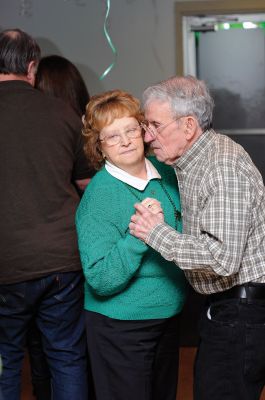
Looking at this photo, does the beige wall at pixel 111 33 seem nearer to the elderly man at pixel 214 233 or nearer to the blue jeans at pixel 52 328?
the blue jeans at pixel 52 328

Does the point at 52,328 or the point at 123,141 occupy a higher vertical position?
the point at 123,141

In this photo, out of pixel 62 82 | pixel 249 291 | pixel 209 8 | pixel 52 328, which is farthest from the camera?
pixel 209 8

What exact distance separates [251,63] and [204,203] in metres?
2.70

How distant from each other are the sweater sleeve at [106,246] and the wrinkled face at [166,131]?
21cm

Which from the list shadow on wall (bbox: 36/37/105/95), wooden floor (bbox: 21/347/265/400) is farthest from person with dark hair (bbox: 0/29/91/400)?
shadow on wall (bbox: 36/37/105/95)

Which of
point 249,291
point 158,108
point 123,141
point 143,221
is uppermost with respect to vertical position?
point 158,108

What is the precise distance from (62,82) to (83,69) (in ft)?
5.62

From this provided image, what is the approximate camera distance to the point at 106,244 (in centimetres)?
191

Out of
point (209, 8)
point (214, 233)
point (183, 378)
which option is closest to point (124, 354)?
point (214, 233)

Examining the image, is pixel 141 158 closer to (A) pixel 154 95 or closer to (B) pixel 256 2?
(A) pixel 154 95

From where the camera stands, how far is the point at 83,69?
415cm

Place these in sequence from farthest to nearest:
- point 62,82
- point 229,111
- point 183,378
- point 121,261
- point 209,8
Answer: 1. point 229,111
2. point 209,8
3. point 183,378
4. point 62,82
5. point 121,261

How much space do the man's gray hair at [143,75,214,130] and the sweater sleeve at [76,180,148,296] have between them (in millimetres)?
324

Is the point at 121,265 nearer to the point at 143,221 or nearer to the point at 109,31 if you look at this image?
the point at 143,221
